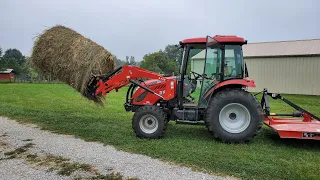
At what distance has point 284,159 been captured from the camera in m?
5.67

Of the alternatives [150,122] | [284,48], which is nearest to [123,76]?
[150,122]

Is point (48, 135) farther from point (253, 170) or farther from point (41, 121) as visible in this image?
point (253, 170)

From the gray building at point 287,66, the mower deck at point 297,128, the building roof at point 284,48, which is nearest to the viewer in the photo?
the mower deck at point 297,128

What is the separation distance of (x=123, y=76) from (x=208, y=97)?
2.16 metres

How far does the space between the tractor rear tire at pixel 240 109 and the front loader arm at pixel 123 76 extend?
1548 mm

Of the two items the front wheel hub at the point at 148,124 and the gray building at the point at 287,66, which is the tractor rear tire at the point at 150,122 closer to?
the front wheel hub at the point at 148,124

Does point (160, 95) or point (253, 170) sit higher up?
point (160, 95)

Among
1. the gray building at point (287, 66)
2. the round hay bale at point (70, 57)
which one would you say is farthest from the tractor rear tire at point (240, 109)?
the gray building at point (287, 66)

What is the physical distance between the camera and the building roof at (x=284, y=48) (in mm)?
23500

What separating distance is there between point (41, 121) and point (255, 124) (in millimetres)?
6301

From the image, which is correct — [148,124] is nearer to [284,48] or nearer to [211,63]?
[211,63]

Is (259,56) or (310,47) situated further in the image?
(259,56)

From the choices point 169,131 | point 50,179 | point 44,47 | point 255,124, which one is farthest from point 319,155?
point 44,47

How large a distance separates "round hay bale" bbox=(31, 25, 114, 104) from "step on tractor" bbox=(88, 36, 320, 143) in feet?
1.49
